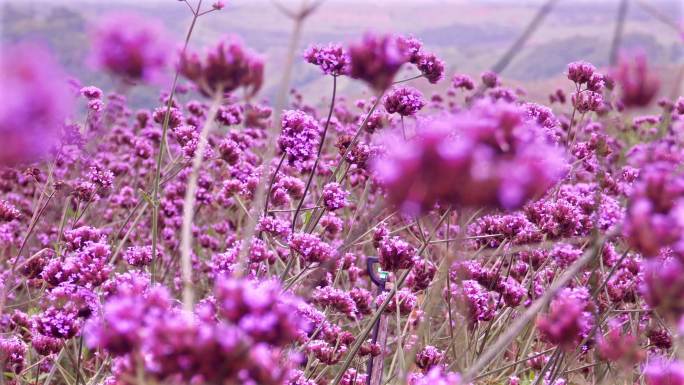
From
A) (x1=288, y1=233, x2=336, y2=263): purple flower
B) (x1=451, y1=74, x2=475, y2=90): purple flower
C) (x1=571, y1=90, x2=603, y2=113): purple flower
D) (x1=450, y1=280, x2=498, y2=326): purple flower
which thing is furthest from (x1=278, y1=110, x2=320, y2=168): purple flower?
(x1=451, y1=74, x2=475, y2=90): purple flower

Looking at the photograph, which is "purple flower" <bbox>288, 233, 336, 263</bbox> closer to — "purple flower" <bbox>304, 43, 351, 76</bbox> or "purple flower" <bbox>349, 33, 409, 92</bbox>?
"purple flower" <bbox>304, 43, 351, 76</bbox>

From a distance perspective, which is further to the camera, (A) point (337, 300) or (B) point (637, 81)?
(A) point (337, 300)

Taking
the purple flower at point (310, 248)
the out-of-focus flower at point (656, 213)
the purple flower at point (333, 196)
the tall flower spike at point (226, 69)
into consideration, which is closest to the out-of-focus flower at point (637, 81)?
the out-of-focus flower at point (656, 213)

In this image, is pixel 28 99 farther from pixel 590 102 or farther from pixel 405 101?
pixel 590 102

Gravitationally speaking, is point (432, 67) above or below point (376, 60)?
below

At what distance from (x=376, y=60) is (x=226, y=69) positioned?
0.29m

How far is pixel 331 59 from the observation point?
2.49 meters

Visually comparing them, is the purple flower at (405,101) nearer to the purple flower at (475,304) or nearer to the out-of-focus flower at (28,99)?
the purple flower at (475,304)

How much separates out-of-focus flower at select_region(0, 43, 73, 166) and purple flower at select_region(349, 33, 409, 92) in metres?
0.56

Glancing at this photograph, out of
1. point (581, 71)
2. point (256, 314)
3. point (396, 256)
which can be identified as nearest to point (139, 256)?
point (396, 256)

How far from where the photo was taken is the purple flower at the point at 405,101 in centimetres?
273

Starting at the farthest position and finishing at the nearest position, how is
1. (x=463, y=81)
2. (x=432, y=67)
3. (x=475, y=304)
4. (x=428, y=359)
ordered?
1. (x=463, y=81)
2. (x=432, y=67)
3. (x=475, y=304)
4. (x=428, y=359)

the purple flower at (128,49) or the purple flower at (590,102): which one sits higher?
the purple flower at (128,49)

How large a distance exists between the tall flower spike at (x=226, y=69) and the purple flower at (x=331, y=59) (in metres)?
1.18
